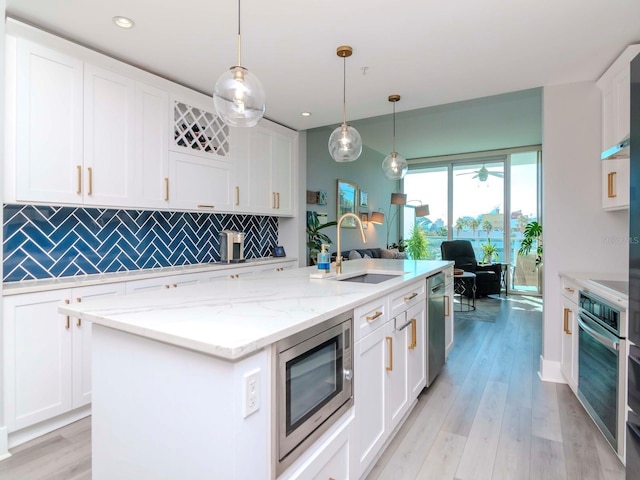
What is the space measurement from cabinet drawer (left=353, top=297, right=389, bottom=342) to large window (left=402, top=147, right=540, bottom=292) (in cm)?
605

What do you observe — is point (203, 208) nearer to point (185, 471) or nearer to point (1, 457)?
point (1, 457)

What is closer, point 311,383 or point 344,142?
point 311,383

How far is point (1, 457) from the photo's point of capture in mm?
1942

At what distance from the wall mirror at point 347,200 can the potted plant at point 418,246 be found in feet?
6.45

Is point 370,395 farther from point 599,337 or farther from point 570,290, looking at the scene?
point 570,290

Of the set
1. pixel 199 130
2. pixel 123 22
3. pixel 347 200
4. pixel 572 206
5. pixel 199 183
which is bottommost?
pixel 572 206

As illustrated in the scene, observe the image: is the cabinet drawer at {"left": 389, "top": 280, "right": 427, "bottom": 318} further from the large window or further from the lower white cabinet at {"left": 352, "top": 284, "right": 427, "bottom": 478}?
the large window

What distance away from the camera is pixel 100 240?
9.06ft

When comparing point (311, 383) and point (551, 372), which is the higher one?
point (311, 383)

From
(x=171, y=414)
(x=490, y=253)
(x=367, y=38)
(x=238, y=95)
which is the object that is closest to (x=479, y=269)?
(x=490, y=253)

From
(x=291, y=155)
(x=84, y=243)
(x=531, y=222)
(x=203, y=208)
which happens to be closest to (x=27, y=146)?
(x=84, y=243)

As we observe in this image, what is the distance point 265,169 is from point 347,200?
9.09 feet

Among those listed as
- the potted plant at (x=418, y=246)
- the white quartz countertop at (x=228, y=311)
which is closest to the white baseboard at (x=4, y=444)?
the white quartz countertop at (x=228, y=311)

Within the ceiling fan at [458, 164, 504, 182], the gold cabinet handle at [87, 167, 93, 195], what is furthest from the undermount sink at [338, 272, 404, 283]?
the ceiling fan at [458, 164, 504, 182]
